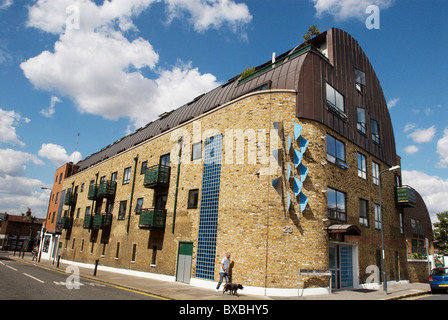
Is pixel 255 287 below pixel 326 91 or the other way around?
below

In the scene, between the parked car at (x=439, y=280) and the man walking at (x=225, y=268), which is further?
the parked car at (x=439, y=280)

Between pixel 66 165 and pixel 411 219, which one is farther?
pixel 66 165

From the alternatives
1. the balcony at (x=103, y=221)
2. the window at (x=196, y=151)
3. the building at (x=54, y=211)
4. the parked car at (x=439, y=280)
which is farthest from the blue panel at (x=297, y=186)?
the building at (x=54, y=211)

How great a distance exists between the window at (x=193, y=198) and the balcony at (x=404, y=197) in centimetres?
1709

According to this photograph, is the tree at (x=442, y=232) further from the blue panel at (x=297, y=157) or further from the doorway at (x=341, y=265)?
the blue panel at (x=297, y=157)

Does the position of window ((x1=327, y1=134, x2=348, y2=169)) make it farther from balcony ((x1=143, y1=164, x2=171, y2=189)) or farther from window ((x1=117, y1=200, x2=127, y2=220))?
window ((x1=117, y1=200, x2=127, y2=220))

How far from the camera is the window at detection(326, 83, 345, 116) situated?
58.9 feet

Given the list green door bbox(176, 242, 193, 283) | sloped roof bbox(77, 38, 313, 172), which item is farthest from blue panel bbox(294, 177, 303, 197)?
green door bbox(176, 242, 193, 283)

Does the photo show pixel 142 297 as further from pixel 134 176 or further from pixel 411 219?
pixel 411 219

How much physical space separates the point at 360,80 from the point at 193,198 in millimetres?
15329

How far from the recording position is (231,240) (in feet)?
49.9

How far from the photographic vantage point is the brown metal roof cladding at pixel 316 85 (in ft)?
54.3
